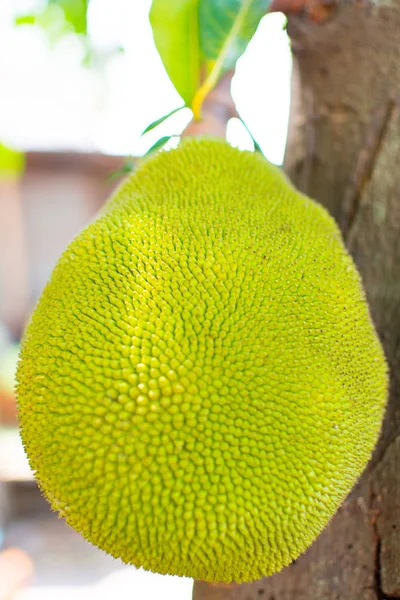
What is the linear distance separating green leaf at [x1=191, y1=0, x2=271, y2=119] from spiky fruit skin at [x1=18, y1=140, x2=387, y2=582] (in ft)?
1.27

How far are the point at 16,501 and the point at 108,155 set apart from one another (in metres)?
1.46

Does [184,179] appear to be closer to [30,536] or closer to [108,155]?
[108,155]

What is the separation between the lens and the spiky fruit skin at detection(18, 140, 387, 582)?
0.49 metres

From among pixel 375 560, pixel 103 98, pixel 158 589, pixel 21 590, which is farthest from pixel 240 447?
pixel 103 98

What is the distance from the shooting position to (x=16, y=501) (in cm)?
214

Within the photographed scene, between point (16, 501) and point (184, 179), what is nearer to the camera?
point (184, 179)

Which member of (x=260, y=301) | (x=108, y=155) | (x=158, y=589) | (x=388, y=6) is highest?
(x=388, y=6)

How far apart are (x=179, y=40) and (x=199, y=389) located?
660 mm

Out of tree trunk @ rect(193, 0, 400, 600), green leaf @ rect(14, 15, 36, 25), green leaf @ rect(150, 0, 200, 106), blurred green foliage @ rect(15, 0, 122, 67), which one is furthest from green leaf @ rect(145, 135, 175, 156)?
green leaf @ rect(14, 15, 36, 25)

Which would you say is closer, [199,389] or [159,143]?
[199,389]

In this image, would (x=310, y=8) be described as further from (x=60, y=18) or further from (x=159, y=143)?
(x=60, y=18)

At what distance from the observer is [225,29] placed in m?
0.87

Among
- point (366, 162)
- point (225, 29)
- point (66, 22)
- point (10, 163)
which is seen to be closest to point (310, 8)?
point (225, 29)

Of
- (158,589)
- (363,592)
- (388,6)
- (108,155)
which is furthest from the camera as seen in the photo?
(108,155)
